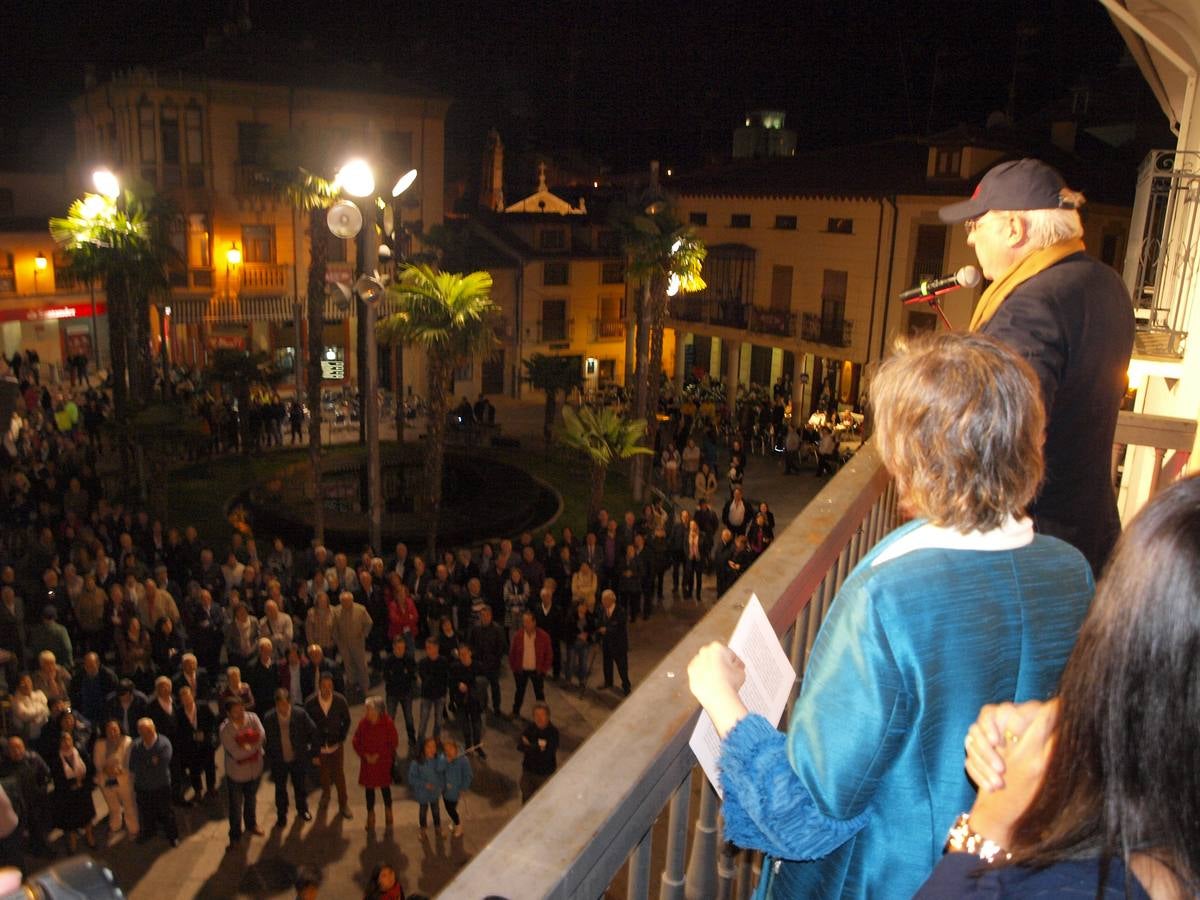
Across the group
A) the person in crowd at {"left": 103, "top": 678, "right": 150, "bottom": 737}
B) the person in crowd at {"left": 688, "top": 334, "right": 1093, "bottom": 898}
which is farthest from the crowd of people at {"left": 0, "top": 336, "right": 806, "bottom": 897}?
the person in crowd at {"left": 688, "top": 334, "right": 1093, "bottom": 898}

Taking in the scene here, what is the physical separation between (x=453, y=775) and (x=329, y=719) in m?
1.43

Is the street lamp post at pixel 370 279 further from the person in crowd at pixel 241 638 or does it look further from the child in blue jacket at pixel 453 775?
the child in blue jacket at pixel 453 775

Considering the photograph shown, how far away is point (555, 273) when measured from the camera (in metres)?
40.7

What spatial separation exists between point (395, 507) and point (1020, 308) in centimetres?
2158

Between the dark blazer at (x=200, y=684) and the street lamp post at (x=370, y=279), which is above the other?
the street lamp post at (x=370, y=279)

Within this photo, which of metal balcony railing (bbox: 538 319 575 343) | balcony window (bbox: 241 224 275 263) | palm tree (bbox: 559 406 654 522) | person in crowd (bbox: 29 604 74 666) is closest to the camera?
person in crowd (bbox: 29 604 74 666)

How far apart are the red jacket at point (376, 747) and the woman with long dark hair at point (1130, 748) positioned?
30.7ft

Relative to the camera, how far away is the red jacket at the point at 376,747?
32.6 feet

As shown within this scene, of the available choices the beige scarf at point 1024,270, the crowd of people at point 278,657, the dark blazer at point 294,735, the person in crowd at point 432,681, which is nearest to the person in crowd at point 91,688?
the crowd of people at point 278,657

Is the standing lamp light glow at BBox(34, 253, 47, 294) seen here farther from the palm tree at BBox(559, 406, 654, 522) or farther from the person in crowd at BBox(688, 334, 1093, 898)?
the person in crowd at BBox(688, 334, 1093, 898)

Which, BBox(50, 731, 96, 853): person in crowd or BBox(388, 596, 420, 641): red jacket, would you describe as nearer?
BBox(50, 731, 96, 853): person in crowd

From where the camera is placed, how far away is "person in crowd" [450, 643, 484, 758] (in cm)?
1124

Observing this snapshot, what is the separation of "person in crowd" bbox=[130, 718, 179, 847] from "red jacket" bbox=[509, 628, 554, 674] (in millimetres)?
4056

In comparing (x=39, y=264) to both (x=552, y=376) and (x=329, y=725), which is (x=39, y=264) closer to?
(x=552, y=376)
